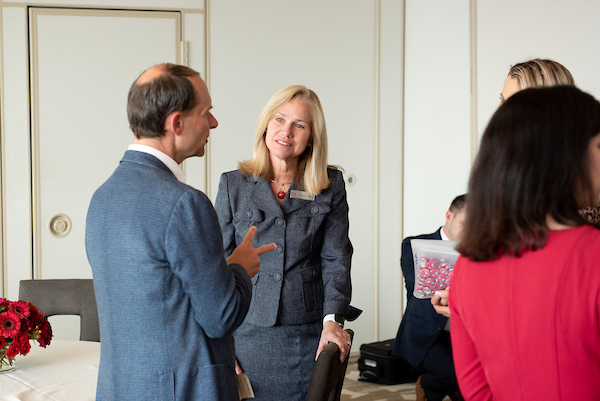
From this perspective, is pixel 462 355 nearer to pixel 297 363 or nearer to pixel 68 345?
pixel 297 363

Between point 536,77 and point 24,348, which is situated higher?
point 536,77

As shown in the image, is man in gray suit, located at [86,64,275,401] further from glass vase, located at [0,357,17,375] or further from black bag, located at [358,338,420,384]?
black bag, located at [358,338,420,384]

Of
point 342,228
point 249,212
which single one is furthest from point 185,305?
point 342,228

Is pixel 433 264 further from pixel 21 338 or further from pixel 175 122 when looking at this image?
pixel 21 338

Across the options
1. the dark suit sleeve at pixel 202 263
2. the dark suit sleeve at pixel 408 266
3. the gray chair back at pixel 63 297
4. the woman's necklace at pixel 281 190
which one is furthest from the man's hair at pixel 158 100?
the dark suit sleeve at pixel 408 266

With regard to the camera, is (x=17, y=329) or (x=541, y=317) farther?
(x=17, y=329)

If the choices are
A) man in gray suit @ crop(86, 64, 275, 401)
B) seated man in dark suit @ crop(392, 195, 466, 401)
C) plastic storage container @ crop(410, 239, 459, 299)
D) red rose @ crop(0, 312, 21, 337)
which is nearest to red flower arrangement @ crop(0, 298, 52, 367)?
red rose @ crop(0, 312, 21, 337)

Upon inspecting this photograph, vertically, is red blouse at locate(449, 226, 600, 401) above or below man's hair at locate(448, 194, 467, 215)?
below

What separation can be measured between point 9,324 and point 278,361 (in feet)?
3.04

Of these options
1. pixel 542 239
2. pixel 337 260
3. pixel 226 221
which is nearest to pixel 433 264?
pixel 337 260

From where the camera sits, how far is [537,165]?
3.36 feet

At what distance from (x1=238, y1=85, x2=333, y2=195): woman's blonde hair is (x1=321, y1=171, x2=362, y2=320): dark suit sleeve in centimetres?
9

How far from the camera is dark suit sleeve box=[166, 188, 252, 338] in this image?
1.27m

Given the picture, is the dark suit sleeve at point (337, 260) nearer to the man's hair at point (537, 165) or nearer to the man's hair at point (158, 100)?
the man's hair at point (158, 100)
